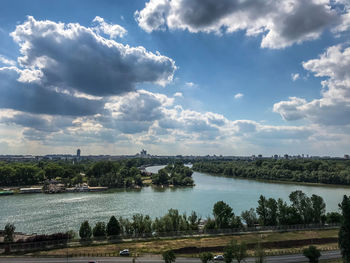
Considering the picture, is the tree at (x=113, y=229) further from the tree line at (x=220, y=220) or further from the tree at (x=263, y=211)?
the tree at (x=263, y=211)

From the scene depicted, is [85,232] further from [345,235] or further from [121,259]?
[345,235]

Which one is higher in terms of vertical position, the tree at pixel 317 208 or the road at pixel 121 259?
the tree at pixel 317 208

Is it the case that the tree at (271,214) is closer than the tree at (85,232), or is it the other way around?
the tree at (85,232)

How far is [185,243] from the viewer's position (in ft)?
104

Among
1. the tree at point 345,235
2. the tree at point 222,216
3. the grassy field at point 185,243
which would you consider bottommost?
the grassy field at point 185,243

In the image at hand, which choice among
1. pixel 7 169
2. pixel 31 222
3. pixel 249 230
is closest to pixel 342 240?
pixel 249 230

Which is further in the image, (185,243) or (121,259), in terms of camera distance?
(185,243)

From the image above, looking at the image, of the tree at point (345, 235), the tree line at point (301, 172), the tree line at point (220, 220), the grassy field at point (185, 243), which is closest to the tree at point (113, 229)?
the tree line at point (220, 220)

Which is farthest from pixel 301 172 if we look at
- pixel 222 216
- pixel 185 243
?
pixel 185 243

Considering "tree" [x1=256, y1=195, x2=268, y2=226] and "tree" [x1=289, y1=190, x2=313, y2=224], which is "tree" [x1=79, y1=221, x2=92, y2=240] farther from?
"tree" [x1=289, y1=190, x2=313, y2=224]

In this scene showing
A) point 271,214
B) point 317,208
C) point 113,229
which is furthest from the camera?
point 317,208

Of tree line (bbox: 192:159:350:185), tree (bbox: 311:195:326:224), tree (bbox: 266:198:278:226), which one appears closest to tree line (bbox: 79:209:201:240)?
tree (bbox: 266:198:278:226)

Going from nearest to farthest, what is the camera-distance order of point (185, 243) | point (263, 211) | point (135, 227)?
point (185, 243) → point (135, 227) → point (263, 211)

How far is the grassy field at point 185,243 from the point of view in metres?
28.3
